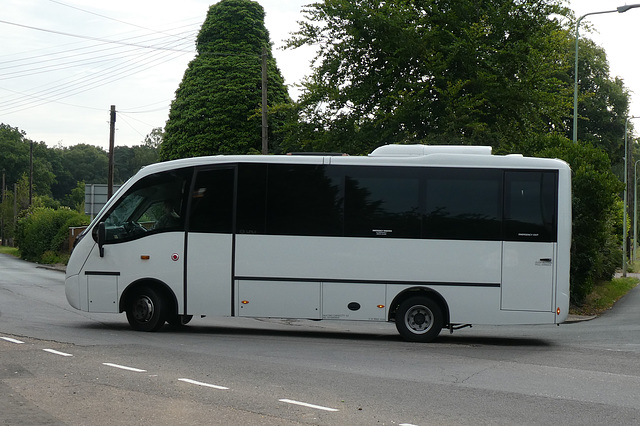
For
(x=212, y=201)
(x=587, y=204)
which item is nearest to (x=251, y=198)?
(x=212, y=201)

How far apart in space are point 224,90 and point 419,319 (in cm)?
3222

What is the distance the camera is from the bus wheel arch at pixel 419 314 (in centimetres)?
1345

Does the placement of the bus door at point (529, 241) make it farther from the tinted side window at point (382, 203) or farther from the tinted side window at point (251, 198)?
the tinted side window at point (251, 198)

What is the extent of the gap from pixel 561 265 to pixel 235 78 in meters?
33.2

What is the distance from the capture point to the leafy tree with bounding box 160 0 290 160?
43.3 m

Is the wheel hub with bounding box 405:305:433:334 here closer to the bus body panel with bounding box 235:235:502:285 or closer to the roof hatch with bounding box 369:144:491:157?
the bus body panel with bounding box 235:235:502:285

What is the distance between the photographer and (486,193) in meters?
13.6

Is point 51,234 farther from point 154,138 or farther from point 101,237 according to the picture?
point 154,138

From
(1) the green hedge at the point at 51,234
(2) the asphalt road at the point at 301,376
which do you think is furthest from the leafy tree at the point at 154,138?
(2) the asphalt road at the point at 301,376

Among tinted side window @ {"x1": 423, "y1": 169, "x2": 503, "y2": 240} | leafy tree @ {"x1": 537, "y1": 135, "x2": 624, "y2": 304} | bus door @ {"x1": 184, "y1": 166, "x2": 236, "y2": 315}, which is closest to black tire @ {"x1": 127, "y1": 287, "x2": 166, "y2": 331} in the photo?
bus door @ {"x1": 184, "y1": 166, "x2": 236, "y2": 315}

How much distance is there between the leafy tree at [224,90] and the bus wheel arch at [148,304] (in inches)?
1080

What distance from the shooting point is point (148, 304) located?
1406 centimetres

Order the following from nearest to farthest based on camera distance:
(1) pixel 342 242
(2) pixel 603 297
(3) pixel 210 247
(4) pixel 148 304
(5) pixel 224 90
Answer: (1) pixel 342 242
(3) pixel 210 247
(4) pixel 148 304
(2) pixel 603 297
(5) pixel 224 90

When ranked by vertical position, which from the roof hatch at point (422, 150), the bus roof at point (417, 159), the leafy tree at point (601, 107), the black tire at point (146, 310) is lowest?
the black tire at point (146, 310)
